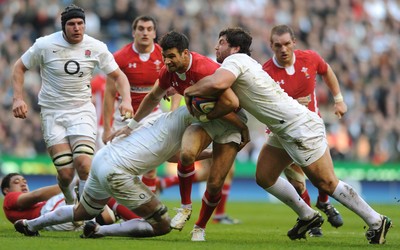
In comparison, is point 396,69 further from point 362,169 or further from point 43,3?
point 43,3

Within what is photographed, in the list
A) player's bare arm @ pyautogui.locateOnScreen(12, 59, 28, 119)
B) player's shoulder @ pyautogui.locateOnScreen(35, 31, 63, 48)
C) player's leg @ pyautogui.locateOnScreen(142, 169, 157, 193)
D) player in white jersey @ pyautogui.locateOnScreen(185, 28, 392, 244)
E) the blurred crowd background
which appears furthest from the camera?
the blurred crowd background

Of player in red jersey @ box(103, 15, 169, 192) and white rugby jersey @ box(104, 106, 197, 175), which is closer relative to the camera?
white rugby jersey @ box(104, 106, 197, 175)

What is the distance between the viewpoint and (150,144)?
10.6 meters

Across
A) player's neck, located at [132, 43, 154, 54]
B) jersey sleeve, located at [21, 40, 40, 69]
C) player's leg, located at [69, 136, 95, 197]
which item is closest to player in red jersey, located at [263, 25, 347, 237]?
player's neck, located at [132, 43, 154, 54]

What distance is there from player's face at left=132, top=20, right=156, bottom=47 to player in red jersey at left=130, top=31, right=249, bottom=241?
11.1 feet

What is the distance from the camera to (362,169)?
24.6 metres

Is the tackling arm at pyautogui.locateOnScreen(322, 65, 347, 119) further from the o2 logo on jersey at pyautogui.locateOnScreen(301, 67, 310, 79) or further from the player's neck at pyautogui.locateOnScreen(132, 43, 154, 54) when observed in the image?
the player's neck at pyautogui.locateOnScreen(132, 43, 154, 54)

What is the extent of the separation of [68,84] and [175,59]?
2506 mm

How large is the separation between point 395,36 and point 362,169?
7274mm

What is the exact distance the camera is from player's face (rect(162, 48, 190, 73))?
10498 mm

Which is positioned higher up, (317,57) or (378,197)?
(317,57)

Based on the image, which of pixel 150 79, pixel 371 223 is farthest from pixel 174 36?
pixel 150 79

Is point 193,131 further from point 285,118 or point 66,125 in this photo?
point 66,125

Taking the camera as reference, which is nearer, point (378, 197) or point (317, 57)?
point (317, 57)
